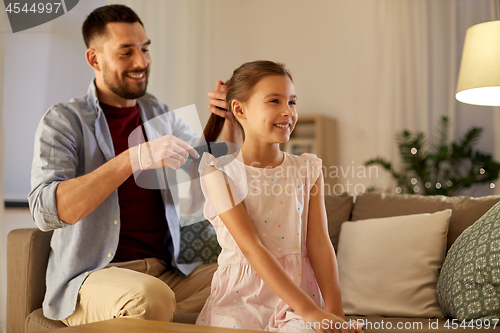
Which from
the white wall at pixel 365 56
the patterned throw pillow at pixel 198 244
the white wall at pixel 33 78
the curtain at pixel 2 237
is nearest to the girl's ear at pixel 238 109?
the patterned throw pillow at pixel 198 244

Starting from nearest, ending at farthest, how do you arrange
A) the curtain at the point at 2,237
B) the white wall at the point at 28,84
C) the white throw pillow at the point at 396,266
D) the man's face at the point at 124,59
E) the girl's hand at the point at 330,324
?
the girl's hand at the point at 330,324, the white throw pillow at the point at 396,266, the man's face at the point at 124,59, the curtain at the point at 2,237, the white wall at the point at 28,84

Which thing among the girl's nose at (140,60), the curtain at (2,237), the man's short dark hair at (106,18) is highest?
the man's short dark hair at (106,18)

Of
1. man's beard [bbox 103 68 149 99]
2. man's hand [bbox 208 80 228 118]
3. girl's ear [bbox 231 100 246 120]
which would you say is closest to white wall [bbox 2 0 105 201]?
man's beard [bbox 103 68 149 99]

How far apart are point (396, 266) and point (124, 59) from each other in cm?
116

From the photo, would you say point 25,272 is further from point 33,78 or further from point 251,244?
point 33,78

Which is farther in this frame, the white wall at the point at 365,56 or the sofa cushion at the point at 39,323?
the white wall at the point at 365,56

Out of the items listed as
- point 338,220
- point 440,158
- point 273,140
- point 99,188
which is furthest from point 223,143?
point 440,158

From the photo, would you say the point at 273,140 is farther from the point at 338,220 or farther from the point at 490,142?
the point at 490,142

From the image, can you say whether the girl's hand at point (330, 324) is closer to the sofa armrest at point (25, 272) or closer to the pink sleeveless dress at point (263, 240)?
the pink sleeveless dress at point (263, 240)

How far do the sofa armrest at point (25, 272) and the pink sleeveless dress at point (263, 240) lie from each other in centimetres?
61

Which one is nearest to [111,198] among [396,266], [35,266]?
[35,266]

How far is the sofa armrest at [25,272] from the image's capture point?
4.60ft

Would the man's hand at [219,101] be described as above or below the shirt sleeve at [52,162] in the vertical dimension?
above

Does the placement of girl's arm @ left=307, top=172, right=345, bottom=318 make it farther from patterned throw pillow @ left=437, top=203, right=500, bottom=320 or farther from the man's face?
the man's face
